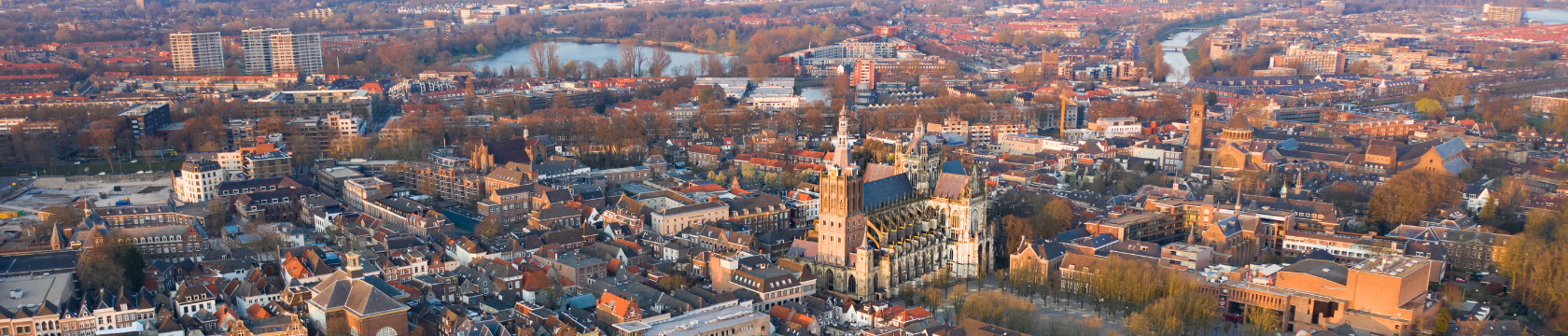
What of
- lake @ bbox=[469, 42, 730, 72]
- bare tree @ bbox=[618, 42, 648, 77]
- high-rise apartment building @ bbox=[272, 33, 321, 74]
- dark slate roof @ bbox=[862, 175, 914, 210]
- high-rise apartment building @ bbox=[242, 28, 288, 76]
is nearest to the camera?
dark slate roof @ bbox=[862, 175, 914, 210]

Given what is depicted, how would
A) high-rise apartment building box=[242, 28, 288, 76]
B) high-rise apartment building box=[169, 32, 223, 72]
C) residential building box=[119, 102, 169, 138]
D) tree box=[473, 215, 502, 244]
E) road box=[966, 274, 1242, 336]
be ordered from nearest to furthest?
road box=[966, 274, 1242, 336] → tree box=[473, 215, 502, 244] → residential building box=[119, 102, 169, 138] → high-rise apartment building box=[169, 32, 223, 72] → high-rise apartment building box=[242, 28, 288, 76]

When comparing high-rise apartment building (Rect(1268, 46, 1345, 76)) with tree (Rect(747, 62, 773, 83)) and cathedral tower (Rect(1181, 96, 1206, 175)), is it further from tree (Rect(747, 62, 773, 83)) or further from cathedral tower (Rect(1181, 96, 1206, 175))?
cathedral tower (Rect(1181, 96, 1206, 175))

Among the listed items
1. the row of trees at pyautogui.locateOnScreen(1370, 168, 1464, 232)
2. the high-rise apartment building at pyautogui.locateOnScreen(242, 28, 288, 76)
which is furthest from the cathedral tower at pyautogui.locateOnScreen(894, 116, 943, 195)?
the high-rise apartment building at pyautogui.locateOnScreen(242, 28, 288, 76)

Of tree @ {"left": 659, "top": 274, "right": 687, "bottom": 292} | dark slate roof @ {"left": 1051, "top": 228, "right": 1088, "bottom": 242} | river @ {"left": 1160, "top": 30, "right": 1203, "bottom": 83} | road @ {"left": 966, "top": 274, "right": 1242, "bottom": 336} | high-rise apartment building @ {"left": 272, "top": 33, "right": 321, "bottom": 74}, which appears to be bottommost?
road @ {"left": 966, "top": 274, "right": 1242, "bottom": 336}

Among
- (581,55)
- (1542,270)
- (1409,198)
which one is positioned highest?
(1409,198)

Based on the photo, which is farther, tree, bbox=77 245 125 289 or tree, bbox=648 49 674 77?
tree, bbox=648 49 674 77

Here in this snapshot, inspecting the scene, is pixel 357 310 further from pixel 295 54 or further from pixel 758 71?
pixel 295 54

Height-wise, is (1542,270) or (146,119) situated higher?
(146,119)

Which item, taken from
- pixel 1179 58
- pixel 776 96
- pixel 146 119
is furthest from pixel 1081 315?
pixel 1179 58

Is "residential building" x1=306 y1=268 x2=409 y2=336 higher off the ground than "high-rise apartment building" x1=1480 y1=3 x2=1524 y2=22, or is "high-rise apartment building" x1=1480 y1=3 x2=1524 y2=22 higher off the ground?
"high-rise apartment building" x1=1480 y1=3 x2=1524 y2=22
